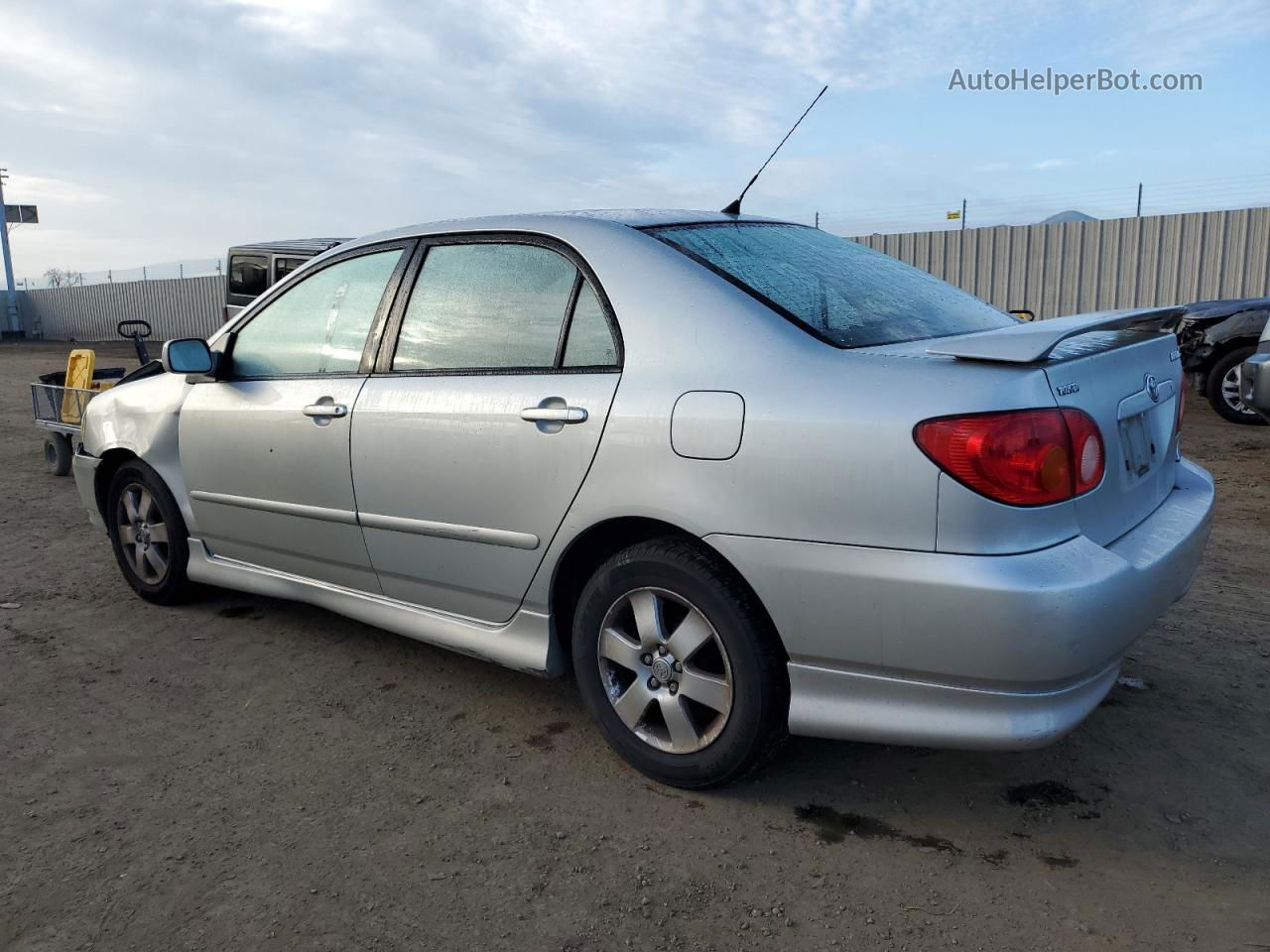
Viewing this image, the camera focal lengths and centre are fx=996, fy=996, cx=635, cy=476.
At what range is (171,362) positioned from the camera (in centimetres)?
377

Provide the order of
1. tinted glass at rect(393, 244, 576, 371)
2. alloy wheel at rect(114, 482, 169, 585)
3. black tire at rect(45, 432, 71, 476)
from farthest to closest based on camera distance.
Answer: black tire at rect(45, 432, 71, 476) → alloy wheel at rect(114, 482, 169, 585) → tinted glass at rect(393, 244, 576, 371)

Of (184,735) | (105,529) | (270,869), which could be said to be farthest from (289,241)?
(270,869)

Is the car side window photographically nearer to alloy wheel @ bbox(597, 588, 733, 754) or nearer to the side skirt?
the side skirt

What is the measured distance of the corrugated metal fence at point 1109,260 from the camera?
1380 centimetres

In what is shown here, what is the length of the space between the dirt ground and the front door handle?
37.8 inches

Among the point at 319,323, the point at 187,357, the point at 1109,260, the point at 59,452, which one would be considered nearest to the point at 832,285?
the point at 319,323

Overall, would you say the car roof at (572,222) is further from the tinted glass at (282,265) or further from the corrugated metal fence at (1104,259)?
the corrugated metal fence at (1104,259)

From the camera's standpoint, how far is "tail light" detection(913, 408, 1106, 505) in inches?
84.7

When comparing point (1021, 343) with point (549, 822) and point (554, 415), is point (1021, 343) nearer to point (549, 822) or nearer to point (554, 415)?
point (554, 415)

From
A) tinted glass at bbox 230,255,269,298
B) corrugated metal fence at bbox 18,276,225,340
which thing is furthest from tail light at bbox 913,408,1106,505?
corrugated metal fence at bbox 18,276,225,340

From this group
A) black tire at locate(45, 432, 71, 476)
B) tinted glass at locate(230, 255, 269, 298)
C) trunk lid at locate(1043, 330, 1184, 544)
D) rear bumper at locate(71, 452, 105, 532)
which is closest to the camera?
trunk lid at locate(1043, 330, 1184, 544)

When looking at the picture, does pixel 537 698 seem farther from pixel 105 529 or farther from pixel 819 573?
pixel 105 529

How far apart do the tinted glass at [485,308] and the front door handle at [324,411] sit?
0.26 m

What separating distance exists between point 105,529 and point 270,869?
9.31 feet
